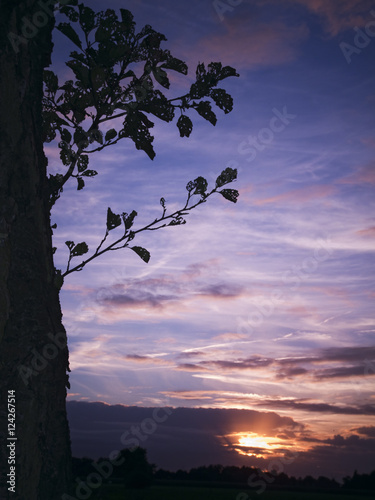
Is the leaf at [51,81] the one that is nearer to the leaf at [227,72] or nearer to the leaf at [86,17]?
the leaf at [86,17]

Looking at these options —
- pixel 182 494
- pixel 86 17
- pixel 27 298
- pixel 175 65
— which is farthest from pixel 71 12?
pixel 182 494

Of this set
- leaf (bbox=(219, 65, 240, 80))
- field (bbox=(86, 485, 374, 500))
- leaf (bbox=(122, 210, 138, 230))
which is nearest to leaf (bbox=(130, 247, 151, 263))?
leaf (bbox=(122, 210, 138, 230))

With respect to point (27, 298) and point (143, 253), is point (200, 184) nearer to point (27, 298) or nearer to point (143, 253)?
point (143, 253)

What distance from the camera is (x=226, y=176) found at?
505cm

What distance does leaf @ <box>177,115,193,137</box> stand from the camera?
4973 mm

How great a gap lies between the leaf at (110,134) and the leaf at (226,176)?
3.89ft

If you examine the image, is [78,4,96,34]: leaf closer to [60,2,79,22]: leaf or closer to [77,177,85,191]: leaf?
[60,2,79,22]: leaf

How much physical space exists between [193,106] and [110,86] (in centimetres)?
87
